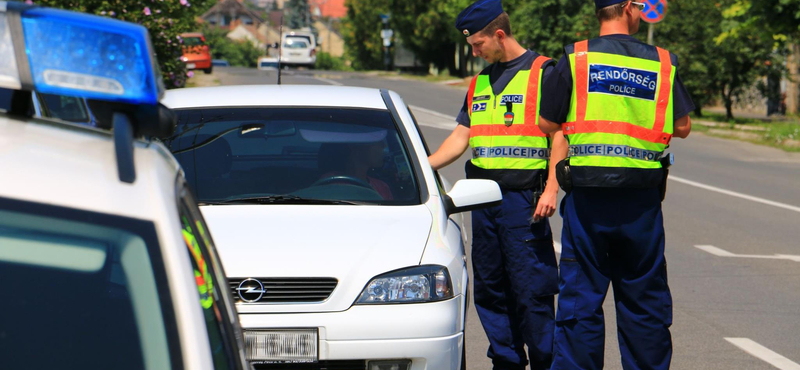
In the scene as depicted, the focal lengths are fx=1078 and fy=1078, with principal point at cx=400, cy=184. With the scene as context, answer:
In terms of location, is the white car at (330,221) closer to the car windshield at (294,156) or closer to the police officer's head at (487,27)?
the car windshield at (294,156)

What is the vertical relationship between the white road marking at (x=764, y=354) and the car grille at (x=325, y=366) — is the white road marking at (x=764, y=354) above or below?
below

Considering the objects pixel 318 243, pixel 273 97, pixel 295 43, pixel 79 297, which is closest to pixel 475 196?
pixel 318 243

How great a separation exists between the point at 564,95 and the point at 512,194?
881mm

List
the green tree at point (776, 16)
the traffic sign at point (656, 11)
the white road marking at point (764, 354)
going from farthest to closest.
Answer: the traffic sign at point (656, 11)
the green tree at point (776, 16)
the white road marking at point (764, 354)

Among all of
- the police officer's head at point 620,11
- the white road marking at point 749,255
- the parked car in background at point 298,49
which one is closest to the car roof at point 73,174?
the police officer's head at point 620,11

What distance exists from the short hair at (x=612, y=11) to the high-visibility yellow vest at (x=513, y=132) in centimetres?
73

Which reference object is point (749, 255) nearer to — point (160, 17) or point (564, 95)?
point (564, 95)

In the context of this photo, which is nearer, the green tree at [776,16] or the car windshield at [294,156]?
the car windshield at [294,156]

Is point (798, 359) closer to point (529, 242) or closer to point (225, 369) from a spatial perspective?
point (529, 242)

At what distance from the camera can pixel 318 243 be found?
162 inches

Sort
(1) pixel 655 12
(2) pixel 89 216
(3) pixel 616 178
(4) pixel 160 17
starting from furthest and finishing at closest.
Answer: (1) pixel 655 12 < (4) pixel 160 17 < (3) pixel 616 178 < (2) pixel 89 216

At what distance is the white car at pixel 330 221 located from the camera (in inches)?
155

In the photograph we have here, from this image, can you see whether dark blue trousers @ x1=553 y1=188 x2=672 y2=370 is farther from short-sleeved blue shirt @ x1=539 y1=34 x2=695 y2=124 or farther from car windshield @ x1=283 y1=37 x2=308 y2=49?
car windshield @ x1=283 y1=37 x2=308 y2=49

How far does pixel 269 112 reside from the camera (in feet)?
17.1
